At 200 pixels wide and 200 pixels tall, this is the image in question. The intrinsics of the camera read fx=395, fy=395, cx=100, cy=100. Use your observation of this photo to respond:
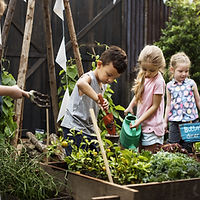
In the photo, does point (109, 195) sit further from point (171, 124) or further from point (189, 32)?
point (189, 32)

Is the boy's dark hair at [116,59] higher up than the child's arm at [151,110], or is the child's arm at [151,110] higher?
the boy's dark hair at [116,59]

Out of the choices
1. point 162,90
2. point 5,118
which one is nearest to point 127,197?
point 162,90

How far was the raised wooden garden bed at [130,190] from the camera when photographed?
1.80m

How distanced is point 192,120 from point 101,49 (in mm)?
2949

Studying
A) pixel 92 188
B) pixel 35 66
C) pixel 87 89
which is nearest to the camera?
pixel 92 188

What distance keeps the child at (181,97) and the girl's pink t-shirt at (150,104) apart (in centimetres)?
87

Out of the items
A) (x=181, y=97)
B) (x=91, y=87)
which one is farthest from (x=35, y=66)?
(x=91, y=87)

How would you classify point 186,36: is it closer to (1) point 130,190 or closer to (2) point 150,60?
(2) point 150,60

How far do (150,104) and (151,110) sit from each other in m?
0.11

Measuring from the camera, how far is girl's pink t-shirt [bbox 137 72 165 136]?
137 inches

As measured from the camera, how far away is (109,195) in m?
1.90

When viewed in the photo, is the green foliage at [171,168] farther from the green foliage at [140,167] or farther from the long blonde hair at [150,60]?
the long blonde hair at [150,60]

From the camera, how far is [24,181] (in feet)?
6.85

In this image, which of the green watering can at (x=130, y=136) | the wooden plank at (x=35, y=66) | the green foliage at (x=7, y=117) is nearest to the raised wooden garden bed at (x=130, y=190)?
the green watering can at (x=130, y=136)
